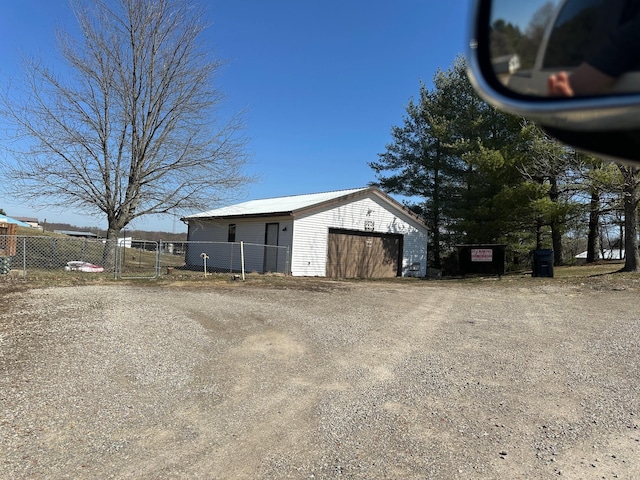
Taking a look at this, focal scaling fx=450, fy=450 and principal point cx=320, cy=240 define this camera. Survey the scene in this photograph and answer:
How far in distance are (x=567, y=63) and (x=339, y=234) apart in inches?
748

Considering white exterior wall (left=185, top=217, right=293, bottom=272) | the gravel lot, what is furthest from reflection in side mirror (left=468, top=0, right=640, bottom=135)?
white exterior wall (left=185, top=217, right=293, bottom=272)

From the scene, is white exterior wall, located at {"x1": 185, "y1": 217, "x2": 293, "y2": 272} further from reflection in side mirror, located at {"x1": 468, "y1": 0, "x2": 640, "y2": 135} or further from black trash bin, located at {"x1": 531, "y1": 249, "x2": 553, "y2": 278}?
reflection in side mirror, located at {"x1": 468, "y1": 0, "x2": 640, "y2": 135}

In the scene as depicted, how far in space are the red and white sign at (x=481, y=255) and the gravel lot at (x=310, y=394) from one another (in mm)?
10380

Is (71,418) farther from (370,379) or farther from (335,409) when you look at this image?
(370,379)

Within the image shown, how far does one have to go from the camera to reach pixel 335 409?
14.4 feet

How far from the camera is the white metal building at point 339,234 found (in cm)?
1858

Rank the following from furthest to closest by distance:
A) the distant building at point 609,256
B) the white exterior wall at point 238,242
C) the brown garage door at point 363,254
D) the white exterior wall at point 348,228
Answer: the distant building at point 609,256, the brown garage door at point 363,254, the white exterior wall at point 238,242, the white exterior wall at point 348,228

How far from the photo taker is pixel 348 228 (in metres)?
20.1

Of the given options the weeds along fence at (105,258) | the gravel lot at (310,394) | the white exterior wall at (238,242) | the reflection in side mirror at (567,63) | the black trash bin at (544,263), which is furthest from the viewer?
the white exterior wall at (238,242)

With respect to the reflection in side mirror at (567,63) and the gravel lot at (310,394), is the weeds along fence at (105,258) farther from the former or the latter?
the reflection in side mirror at (567,63)

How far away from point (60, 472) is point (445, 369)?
13.5 feet

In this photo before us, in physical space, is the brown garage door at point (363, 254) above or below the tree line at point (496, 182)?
below

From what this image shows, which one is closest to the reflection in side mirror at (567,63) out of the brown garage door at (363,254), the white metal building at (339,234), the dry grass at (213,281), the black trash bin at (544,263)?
the dry grass at (213,281)

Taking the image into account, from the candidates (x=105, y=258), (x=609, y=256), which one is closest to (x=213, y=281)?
(x=105, y=258)
